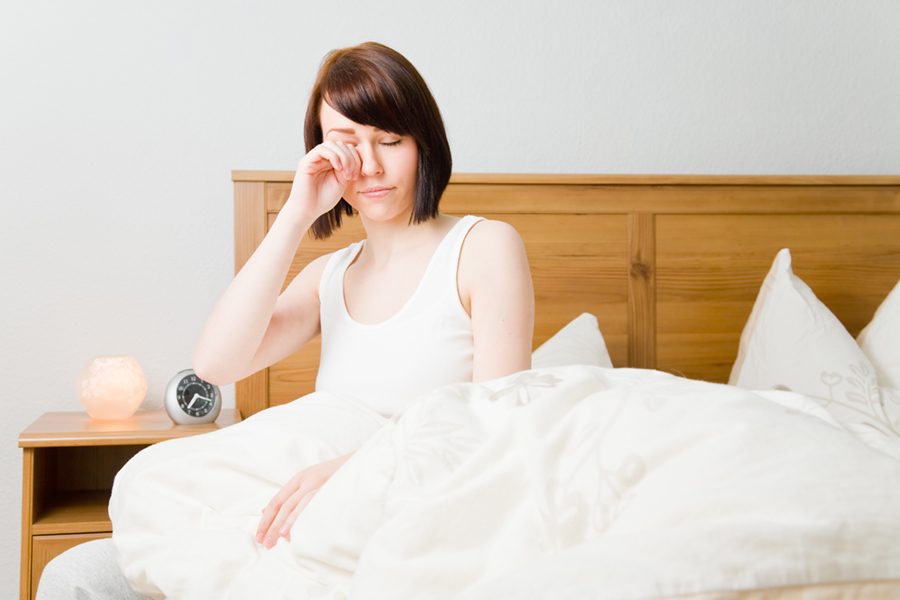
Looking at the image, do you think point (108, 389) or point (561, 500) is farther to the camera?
point (108, 389)

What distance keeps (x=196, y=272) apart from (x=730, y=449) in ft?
5.76

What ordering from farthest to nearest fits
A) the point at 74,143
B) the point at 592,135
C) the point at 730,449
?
the point at 592,135 < the point at 74,143 < the point at 730,449

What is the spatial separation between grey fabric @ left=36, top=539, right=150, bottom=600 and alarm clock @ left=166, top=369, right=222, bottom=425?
2.59ft

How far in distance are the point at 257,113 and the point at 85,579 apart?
1.40 m

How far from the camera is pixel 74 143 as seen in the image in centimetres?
180

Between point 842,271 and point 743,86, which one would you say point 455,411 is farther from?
point 743,86

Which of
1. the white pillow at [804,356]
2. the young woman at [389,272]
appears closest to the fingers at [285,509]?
the young woman at [389,272]

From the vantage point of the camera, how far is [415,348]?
947 mm

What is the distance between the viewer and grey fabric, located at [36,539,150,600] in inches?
29.1

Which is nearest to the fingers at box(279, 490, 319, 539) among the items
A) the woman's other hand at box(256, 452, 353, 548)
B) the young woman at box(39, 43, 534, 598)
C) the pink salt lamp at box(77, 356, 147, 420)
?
the woman's other hand at box(256, 452, 353, 548)

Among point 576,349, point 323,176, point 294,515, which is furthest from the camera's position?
point 576,349

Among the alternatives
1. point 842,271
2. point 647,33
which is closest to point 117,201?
point 647,33

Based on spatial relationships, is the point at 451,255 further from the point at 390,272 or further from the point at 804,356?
the point at 804,356

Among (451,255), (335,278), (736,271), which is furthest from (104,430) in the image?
(736,271)
